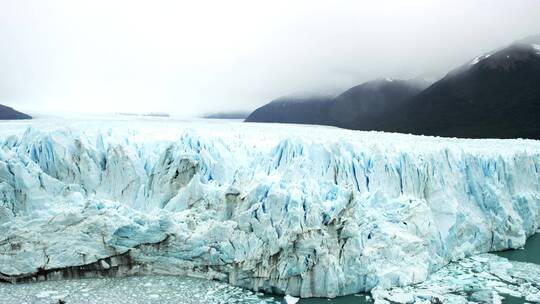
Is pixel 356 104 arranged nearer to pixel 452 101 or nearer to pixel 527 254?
pixel 452 101

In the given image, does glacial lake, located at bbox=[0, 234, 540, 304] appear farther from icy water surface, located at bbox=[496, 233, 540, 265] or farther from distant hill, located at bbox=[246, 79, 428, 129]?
distant hill, located at bbox=[246, 79, 428, 129]

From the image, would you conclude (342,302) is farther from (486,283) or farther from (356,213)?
(486,283)

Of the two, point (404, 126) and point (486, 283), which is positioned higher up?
point (404, 126)

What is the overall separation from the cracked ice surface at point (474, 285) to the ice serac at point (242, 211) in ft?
1.06

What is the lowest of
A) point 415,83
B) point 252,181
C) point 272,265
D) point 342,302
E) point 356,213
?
point 342,302

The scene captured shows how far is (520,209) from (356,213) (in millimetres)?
6404

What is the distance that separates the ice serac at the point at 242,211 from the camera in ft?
28.8

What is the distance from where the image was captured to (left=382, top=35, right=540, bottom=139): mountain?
45769 mm

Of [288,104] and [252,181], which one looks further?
[288,104]

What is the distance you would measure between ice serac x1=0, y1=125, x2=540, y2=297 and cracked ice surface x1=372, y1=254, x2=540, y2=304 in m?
0.32

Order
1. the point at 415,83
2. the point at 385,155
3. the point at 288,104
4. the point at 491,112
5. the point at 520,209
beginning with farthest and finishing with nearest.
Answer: the point at 415,83
the point at 288,104
the point at 491,112
the point at 520,209
the point at 385,155

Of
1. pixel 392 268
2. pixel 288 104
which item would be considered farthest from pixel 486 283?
pixel 288 104

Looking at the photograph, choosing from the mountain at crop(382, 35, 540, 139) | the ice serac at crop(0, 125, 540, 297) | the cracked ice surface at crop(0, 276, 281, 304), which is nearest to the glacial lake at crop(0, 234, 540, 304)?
the cracked ice surface at crop(0, 276, 281, 304)

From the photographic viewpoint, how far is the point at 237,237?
902 centimetres
